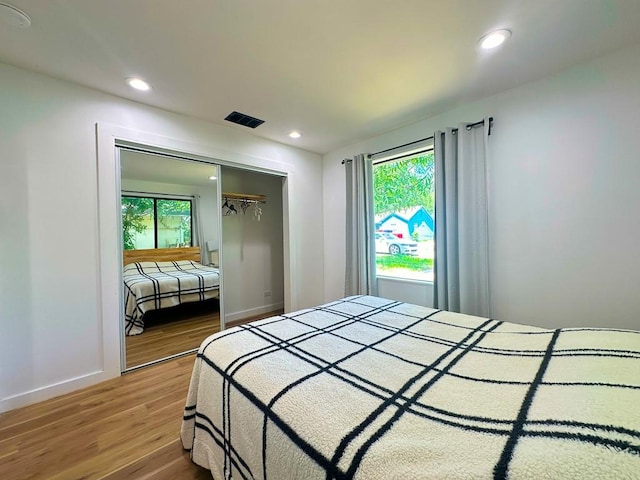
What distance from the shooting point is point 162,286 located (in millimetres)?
2691

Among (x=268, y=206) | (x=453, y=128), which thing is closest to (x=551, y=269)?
(x=453, y=128)

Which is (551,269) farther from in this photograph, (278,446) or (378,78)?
(278,446)

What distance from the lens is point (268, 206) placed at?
412 centimetres

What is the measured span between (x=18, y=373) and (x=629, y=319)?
4.32 metres

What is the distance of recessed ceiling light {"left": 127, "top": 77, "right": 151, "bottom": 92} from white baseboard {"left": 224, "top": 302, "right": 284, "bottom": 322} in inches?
105

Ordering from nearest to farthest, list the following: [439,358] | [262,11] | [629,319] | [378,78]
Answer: [439,358]
[262,11]
[629,319]
[378,78]

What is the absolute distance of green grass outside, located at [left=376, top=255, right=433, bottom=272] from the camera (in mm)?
2875

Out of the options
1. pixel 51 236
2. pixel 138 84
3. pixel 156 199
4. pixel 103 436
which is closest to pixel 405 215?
pixel 156 199

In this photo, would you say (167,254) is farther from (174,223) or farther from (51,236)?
(51,236)

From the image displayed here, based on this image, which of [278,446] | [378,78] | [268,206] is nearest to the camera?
[278,446]

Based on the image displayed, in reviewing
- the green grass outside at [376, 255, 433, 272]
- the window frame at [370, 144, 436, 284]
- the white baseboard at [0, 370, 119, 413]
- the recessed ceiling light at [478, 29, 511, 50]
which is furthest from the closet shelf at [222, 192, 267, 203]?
the recessed ceiling light at [478, 29, 511, 50]

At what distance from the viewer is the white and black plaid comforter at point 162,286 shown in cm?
239

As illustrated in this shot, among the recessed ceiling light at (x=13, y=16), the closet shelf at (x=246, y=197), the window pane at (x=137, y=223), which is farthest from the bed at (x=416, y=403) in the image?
the closet shelf at (x=246, y=197)

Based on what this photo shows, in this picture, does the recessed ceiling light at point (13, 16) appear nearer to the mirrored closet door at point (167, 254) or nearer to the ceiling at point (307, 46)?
the ceiling at point (307, 46)
